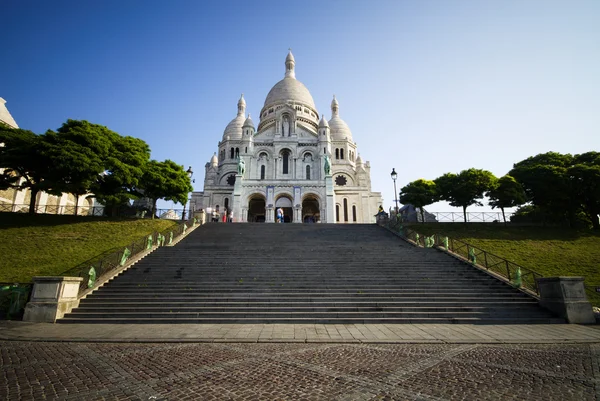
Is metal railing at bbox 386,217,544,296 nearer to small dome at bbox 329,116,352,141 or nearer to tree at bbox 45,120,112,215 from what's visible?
tree at bbox 45,120,112,215

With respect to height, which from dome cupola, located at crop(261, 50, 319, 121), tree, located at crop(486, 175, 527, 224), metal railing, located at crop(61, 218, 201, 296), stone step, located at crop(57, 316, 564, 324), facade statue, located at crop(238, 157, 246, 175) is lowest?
stone step, located at crop(57, 316, 564, 324)

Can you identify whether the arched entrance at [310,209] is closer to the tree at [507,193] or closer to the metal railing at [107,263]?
the tree at [507,193]

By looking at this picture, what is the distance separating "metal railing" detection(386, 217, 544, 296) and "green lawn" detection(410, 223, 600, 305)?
A: 1.90m

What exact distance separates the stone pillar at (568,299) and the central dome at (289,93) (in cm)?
4736

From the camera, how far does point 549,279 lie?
966 cm

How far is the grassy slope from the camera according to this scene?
45.5ft

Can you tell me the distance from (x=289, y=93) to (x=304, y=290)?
4691 centimetres

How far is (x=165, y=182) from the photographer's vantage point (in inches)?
1038

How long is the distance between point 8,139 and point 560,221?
46.6 metres

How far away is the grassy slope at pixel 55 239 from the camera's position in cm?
1386

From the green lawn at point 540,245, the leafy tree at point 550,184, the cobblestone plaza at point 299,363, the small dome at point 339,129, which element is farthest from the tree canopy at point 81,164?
the small dome at point 339,129

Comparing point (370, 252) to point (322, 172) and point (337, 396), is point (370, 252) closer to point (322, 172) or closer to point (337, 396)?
point (337, 396)

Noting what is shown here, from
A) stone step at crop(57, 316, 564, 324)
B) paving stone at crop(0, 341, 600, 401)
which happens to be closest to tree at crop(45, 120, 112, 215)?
stone step at crop(57, 316, 564, 324)

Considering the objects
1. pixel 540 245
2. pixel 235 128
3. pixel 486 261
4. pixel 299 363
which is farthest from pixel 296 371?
pixel 235 128
